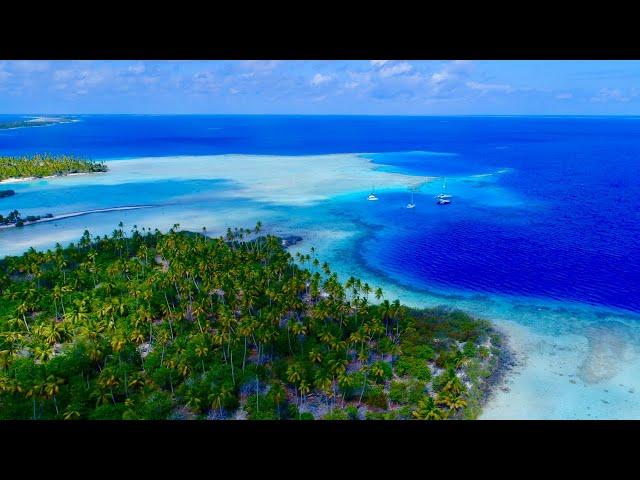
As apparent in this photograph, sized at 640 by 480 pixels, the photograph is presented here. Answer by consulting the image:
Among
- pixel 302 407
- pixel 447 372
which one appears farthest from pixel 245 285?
pixel 447 372

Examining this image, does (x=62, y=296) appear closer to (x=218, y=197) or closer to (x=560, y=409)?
(x=560, y=409)

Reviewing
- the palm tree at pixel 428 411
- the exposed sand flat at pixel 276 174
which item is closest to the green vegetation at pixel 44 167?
the exposed sand flat at pixel 276 174

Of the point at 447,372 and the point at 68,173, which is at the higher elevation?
the point at 68,173

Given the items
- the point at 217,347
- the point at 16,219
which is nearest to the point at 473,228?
the point at 217,347

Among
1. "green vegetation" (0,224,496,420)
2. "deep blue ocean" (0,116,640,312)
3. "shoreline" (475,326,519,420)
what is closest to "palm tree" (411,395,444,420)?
"green vegetation" (0,224,496,420)

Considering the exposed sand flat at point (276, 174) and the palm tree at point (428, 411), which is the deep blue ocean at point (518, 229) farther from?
the palm tree at point (428, 411)
